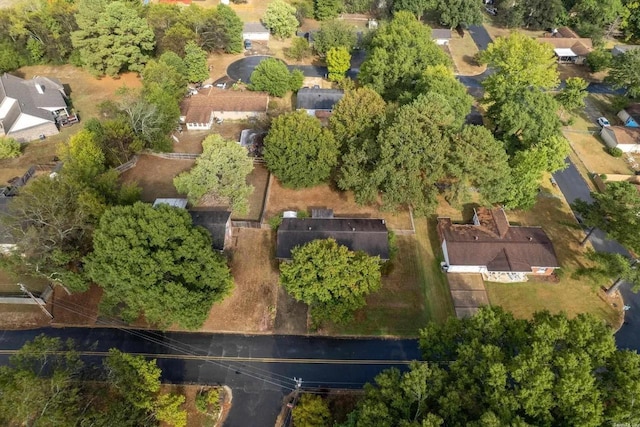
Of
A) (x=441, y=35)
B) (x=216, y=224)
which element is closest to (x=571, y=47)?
(x=441, y=35)

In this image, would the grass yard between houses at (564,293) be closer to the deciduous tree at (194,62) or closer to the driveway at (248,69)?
the driveway at (248,69)

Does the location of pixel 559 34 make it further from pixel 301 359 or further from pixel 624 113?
pixel 301 359

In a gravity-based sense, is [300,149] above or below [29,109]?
above

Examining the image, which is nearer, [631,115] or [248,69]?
[631,115]

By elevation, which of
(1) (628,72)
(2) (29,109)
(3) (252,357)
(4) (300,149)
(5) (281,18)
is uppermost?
(1) (628,72)

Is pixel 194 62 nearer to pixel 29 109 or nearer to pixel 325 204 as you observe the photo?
pixel 29 109

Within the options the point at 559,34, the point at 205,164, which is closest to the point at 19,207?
the point at 205,164

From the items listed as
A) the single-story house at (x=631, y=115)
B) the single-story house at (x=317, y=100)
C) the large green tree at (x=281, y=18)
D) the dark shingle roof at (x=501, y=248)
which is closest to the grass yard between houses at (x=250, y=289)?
the dark shingle roof at (x=501, y=248)
